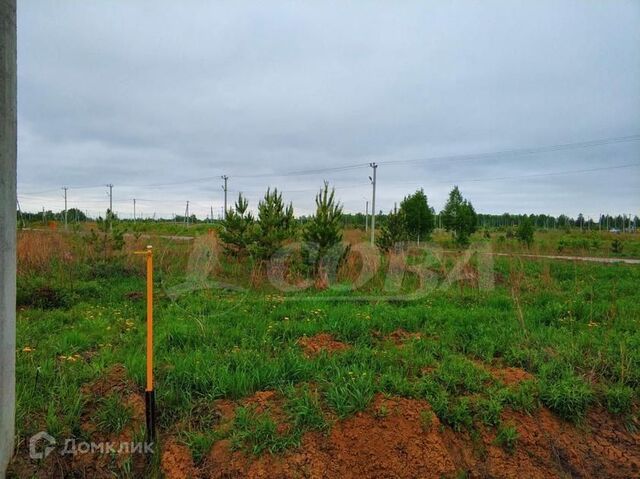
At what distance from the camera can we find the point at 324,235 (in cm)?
930

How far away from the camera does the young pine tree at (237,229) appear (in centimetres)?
1107

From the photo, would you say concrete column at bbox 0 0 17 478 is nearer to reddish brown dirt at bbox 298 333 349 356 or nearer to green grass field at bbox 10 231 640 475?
green grass field at bbox 10 231 640 475

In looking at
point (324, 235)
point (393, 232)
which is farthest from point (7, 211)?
point (393, 232)

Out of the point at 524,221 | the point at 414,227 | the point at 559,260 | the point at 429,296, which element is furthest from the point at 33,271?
the point at 524,221

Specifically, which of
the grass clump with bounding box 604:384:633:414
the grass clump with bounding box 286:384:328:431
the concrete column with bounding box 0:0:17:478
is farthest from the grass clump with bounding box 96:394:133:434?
the grass clump with bounding box 604:384:633:414

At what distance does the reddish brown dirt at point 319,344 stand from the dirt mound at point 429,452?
3.49 ft

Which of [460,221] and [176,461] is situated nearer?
[176,461]

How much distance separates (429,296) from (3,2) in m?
6.46

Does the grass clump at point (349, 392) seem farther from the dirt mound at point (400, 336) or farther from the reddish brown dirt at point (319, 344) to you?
the dirt mound at point (400, 336)

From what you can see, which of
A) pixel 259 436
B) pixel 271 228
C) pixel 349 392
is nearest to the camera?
pixel 259 436

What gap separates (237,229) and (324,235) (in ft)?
10.9

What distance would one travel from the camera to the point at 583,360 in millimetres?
3756

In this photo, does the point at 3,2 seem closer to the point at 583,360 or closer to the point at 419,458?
the point at 419,458

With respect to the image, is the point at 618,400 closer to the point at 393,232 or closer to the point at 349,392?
the point at 349,392
